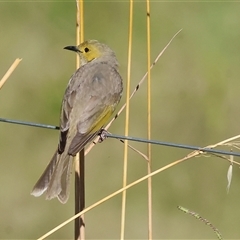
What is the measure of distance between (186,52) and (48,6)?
66.8 inches

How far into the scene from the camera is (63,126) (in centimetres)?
422

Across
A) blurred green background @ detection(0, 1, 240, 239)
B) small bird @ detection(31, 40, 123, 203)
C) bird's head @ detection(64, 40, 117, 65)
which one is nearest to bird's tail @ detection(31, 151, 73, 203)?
small bird @ detection(31, 40, 123, 203)

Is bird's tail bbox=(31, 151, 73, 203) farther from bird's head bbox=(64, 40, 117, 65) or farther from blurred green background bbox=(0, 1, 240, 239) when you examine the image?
blurred green background bbox=(0, 1, 240, 239)

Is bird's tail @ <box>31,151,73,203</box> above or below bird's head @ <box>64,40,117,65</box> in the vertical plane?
below

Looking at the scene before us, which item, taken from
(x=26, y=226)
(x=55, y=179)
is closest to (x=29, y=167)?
(x=26, y=226)

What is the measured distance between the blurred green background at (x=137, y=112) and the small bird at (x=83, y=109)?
5.63ft

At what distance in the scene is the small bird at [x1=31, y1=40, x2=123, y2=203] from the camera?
383cm

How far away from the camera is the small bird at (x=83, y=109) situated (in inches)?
151

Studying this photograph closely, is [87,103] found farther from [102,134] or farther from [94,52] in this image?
[94,52]

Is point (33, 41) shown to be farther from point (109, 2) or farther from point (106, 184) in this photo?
point (106, 184)

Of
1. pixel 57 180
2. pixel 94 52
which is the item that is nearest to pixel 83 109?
pixel 57 180

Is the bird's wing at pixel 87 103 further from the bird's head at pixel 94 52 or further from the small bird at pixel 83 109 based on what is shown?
the bird's head at pixel 94 52

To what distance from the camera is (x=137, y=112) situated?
24.4 feet

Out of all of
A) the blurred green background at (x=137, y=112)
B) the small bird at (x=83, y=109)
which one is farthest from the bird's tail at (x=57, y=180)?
the blurred green background at (x=137, y=112)
